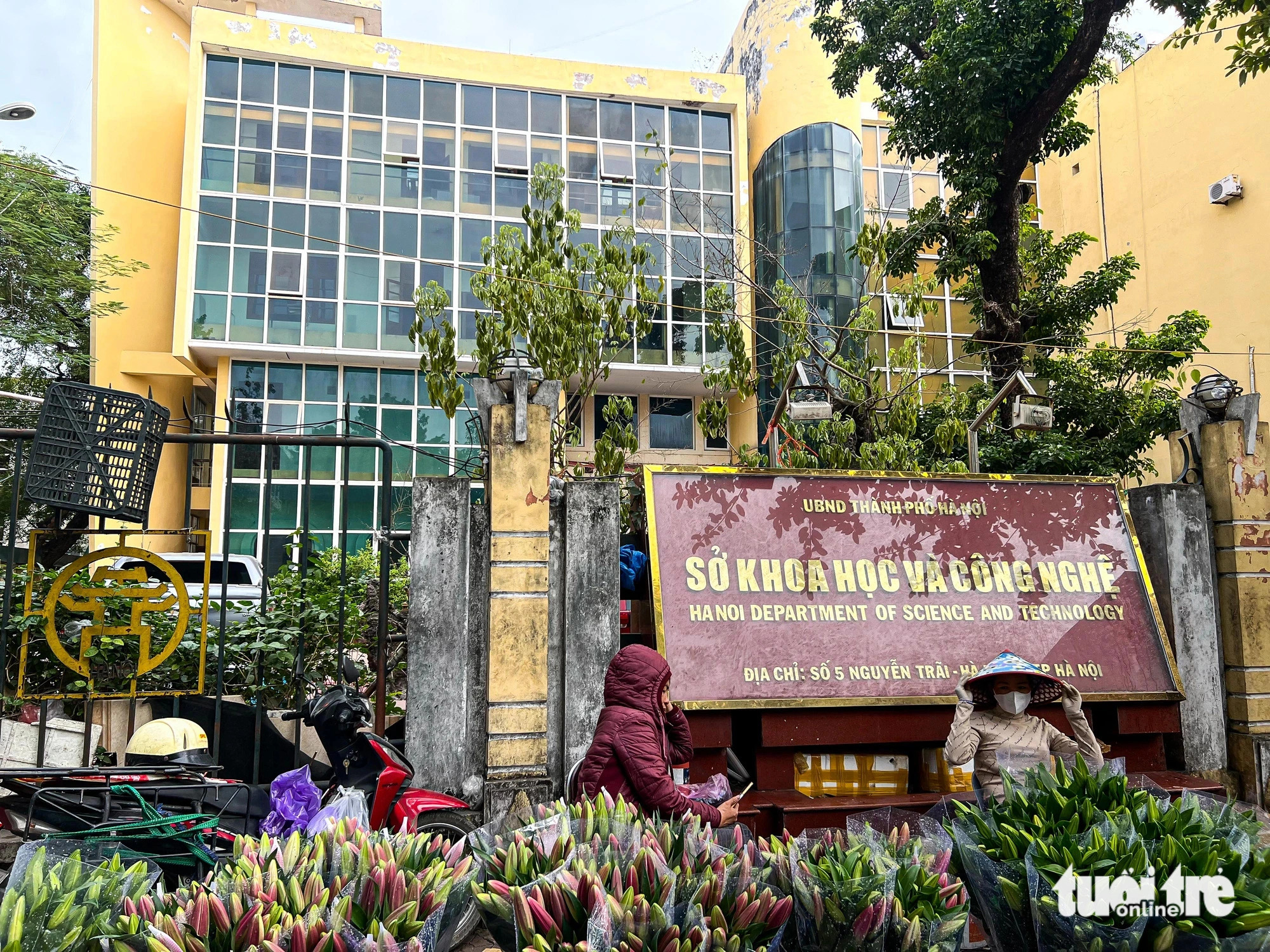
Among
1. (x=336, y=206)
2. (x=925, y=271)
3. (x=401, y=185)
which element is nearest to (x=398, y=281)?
(x=336, y=206)

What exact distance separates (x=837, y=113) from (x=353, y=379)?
12444 millimetres

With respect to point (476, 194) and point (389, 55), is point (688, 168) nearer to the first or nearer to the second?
point (476, 194)

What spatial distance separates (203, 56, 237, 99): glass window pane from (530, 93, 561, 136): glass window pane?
629cm

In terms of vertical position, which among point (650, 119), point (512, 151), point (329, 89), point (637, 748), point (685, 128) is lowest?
point (637, 748)

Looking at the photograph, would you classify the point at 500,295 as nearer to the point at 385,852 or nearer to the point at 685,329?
the point at 385,852

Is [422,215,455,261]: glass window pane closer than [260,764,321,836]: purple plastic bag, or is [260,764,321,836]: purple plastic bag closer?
[260,764,321,836]: purple plastic bag

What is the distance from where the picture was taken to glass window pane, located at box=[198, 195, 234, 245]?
58.4 feet

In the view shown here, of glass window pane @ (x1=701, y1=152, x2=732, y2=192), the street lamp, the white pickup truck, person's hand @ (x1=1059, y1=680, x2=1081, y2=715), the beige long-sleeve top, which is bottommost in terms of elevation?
the beige long-sleeve top

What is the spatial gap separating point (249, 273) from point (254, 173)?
220 cm

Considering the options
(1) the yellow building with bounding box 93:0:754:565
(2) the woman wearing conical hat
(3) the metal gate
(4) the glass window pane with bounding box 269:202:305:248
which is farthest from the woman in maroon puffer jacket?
(4) the glass window pane with bounding box 269:202:305:248

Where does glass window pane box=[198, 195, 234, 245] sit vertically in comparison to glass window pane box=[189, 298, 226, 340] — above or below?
above

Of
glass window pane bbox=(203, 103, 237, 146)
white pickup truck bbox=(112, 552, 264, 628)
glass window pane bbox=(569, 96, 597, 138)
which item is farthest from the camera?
glass window pane bbox=(569, 96, 597, 138)

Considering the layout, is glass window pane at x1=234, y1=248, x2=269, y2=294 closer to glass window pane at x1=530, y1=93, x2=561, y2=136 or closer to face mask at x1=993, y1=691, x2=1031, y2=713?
glass window pane at x1=530, y1=93, x2=561, y2=136

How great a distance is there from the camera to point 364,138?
61.3ft
